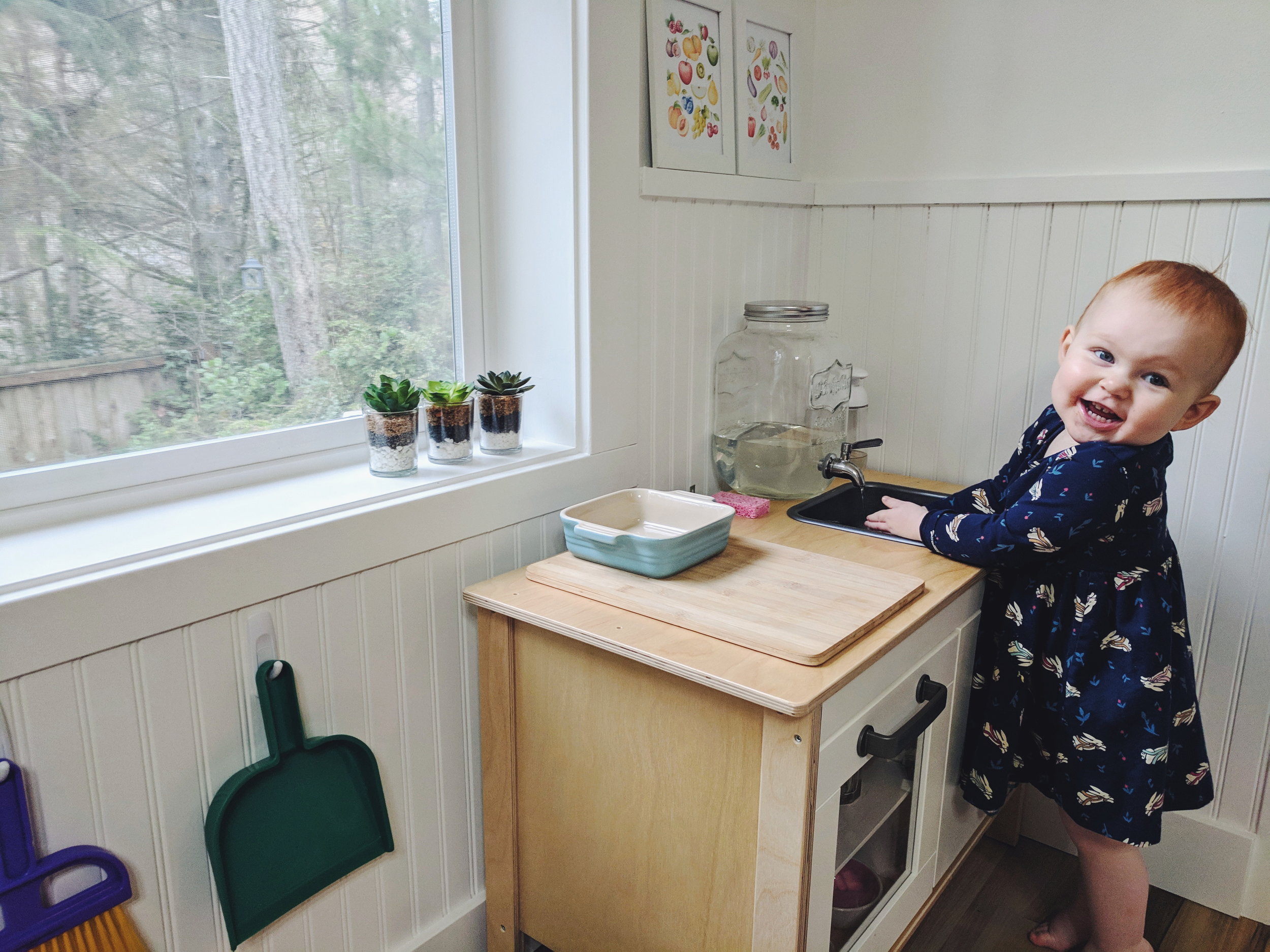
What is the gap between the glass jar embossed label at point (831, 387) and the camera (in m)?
1.70

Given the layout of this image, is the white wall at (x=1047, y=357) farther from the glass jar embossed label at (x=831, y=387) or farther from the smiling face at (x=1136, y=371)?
the smiling face at (x=1136, y=371)

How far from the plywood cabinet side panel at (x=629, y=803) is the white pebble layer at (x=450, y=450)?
288 millimetres

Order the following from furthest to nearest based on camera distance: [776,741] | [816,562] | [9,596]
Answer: [816,562]
[776,741]
[9,596]

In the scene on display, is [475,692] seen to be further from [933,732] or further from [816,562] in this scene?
[933,732]

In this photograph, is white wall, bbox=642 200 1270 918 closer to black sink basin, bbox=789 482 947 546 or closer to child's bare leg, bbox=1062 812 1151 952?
black sink basin, bbox=789 482 947 546

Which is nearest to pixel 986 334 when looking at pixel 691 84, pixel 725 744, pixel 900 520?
pixel 900 520

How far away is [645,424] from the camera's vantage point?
1.59m

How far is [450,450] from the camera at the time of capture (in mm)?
1358

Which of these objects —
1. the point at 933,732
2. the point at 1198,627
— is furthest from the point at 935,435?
the point at 933,732

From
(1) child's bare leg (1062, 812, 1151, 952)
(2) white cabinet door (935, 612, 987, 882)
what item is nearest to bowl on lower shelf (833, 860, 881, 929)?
(2) white cabinet door (935, 612, 987, 882)

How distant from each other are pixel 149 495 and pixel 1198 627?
1.69 metres

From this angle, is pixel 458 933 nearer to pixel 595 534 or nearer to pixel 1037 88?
pixel 595 534

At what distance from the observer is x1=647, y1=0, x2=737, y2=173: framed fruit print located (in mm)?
1476

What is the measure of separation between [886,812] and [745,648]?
0.41m
